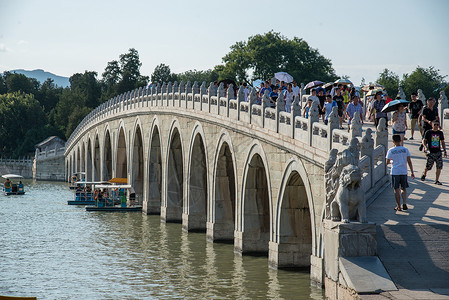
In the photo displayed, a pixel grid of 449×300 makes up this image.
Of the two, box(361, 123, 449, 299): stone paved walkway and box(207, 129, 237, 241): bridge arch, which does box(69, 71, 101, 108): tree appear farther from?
box(361, 123, 449, 299): stone paved walkway

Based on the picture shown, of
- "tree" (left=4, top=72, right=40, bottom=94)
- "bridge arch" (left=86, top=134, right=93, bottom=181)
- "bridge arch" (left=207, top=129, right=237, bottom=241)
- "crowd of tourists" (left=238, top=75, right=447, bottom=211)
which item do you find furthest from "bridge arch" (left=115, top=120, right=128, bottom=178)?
"tree" (left=4, top=72, right=40, bottom=94)

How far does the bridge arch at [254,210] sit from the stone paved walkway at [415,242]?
9.63 meters

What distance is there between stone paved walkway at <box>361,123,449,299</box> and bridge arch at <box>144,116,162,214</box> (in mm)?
26009

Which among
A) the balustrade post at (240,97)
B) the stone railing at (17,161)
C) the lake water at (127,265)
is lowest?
the lake water at (127,265)

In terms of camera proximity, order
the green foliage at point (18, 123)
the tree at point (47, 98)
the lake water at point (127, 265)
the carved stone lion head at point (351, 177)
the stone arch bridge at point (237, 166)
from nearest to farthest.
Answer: the carved stone lion head at point (351, 177), the stone arch bridge at point (237, 166), the lake water at point (127, 265), the green foliage at point (18, 123), the tree at point (47, 98)

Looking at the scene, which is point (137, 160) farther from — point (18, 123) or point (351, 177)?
point (18, 123)

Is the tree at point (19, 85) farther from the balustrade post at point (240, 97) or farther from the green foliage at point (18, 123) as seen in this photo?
the balustrade post at point (240, 97)

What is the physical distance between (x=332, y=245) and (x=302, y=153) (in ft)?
23.3

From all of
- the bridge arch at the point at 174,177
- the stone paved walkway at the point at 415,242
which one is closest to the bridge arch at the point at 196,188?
the bridge arch at the point at 174,177

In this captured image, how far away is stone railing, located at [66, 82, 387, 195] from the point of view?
17.9 metres

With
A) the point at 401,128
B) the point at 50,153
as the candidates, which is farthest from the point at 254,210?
the point at 50,153

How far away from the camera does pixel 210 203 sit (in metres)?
30.4

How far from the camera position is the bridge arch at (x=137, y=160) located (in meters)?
46.1

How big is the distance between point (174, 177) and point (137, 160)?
921 cm
